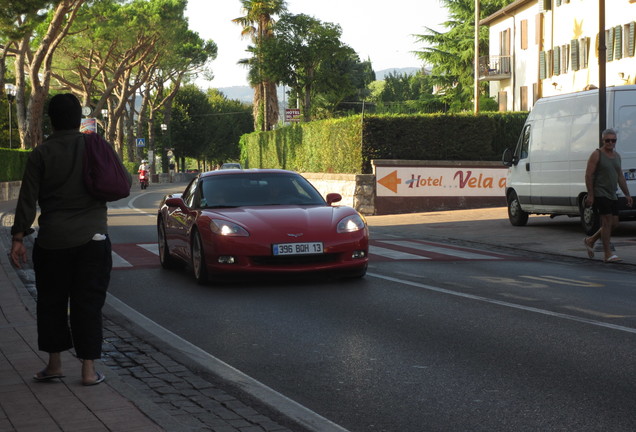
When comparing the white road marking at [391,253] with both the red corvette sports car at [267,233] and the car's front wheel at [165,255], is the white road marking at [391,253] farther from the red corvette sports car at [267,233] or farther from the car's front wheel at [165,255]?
the car's front wheel at [165,255]

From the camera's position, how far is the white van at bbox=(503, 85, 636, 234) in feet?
60.3

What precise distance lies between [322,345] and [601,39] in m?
13.1

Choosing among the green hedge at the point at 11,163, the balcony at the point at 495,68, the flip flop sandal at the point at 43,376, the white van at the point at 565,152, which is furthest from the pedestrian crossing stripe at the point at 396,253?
the balcony at the point at 495,68

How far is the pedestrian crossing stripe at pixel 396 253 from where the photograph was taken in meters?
15.1

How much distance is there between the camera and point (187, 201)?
43.3ft

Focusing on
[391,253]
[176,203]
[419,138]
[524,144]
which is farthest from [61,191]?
[419,138]

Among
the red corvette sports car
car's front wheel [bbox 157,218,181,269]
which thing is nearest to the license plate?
the red corvette sports car

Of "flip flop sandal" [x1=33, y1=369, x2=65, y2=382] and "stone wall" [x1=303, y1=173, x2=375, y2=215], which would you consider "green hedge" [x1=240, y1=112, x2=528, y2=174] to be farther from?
"flip flop sandal" [x1=33, y1=369, x2=65, y2=382]

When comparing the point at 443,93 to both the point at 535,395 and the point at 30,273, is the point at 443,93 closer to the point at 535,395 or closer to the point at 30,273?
the point at 30,273

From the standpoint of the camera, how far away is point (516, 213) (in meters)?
22.2

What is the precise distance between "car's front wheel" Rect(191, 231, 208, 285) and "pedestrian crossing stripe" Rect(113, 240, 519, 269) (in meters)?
2.41

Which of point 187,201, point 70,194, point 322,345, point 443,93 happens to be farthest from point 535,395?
point 443,93

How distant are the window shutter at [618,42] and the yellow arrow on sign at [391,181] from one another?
55.4ft

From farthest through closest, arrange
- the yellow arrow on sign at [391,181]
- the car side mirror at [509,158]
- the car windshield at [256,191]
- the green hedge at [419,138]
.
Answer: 1. the green hedge at [419,138]
2. the yellow arrow on sign at [391,181]
3. the car side mirror at [509,158]
4. the car windshield at [256,191]
